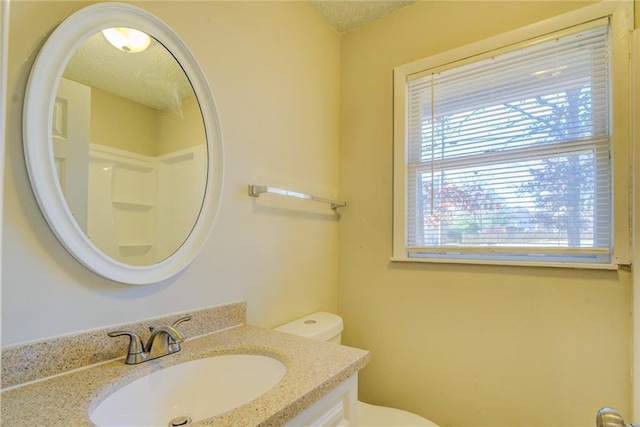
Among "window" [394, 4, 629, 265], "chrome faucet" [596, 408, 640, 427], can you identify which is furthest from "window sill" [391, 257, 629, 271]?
"chrome faucet" [596, 408, 640, 427]

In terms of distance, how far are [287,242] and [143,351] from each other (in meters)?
0.76

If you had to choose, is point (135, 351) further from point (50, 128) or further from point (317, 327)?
point (317, 327)

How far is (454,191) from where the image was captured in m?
1.54

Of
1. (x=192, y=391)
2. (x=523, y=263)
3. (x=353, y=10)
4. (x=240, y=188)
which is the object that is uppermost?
(x=353, y=10)

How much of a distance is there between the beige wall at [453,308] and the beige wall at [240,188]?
16cm

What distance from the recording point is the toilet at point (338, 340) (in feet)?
4.42

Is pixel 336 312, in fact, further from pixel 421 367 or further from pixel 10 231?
pixel 10 231

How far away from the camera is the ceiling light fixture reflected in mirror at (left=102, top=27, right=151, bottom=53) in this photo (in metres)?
0.91

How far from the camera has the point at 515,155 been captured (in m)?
1.39

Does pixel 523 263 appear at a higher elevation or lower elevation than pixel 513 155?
lower

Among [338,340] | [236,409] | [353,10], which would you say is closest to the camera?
[236,409]

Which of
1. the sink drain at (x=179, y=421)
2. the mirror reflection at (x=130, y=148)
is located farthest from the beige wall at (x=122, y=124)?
the sink drain at (x=179, y=421)

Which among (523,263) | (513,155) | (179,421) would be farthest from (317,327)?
(513,155)

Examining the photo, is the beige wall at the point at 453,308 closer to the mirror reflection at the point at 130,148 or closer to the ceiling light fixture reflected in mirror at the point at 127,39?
the mirror reflection at the point at 130,148
